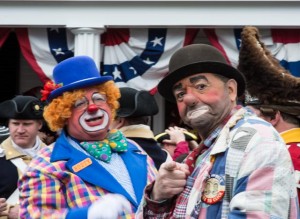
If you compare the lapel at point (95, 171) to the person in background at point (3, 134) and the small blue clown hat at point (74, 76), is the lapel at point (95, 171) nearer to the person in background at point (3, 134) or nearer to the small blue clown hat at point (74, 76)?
the small blue clown hat at point (74, 76)

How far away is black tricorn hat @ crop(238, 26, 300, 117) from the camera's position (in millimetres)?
3082

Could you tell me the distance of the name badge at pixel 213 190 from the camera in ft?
7.23

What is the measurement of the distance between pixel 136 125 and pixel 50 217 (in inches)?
56.0

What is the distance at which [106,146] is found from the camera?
352 centimetres

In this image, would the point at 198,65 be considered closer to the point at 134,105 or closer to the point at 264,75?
the point at 264,75

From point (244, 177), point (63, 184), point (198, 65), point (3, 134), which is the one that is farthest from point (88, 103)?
point (3, 134)

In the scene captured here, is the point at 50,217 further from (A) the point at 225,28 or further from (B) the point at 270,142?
(A) the point at 225,28

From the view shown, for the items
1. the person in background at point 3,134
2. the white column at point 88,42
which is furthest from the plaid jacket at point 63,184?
the white column at point 88,42

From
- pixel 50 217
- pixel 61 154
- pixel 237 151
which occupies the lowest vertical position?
pixel 50 217

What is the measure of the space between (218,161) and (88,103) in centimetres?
144

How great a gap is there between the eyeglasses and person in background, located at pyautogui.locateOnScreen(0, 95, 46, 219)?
1.35 m

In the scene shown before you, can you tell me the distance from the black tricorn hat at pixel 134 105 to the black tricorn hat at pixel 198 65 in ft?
6.46

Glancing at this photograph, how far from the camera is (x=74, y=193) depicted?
3.30 meters

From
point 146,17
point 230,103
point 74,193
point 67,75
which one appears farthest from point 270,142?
point 146,17
